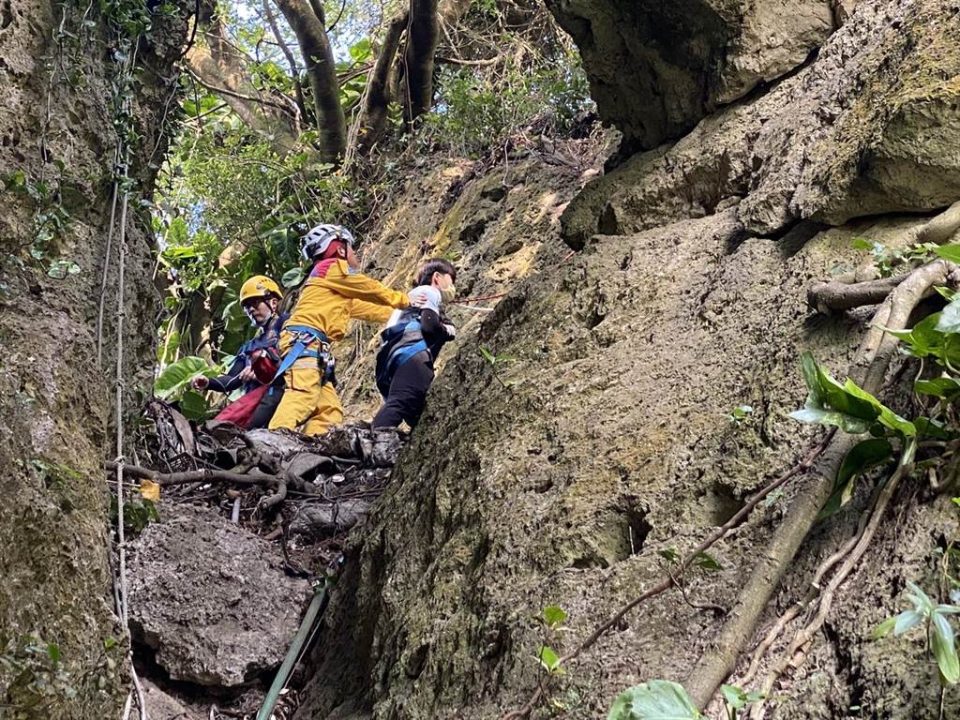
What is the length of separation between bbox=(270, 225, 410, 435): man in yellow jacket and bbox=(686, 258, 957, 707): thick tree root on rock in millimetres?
4872

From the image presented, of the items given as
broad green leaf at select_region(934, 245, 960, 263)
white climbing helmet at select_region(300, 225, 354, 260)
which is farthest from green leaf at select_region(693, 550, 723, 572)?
white climbing helmet at select_region(300, 225, 354, 260)

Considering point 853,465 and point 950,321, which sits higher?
point 950,321

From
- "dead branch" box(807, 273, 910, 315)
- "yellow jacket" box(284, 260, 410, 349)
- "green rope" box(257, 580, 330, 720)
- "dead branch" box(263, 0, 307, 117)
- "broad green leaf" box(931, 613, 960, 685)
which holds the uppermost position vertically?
"dead branch" box(263, 0, 307, 117)

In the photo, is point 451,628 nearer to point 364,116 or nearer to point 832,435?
point 832,435

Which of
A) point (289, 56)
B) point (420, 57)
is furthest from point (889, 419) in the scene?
point (289, 56)

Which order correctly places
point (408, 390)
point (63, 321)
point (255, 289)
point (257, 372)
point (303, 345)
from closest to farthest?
point (63, 321) < point (408, 390) < point (303, 345) < point (257, 372) < point (255, 289)

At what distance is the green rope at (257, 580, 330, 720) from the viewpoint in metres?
3.79

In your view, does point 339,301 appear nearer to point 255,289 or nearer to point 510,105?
point 255,289

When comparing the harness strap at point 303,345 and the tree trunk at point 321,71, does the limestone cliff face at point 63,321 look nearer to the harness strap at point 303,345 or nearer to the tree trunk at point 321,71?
the harness strap at point 303,345

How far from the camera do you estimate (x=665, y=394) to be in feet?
11.1

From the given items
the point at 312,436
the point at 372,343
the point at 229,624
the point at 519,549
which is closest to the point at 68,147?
the point at 229,624

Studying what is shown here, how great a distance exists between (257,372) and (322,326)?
78 cm

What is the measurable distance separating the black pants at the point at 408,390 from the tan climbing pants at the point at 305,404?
23.7 inches

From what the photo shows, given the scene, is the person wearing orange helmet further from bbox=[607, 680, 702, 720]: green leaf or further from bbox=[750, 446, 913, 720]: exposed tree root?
bbox=[607, 680, 702, 720]: green leaf
